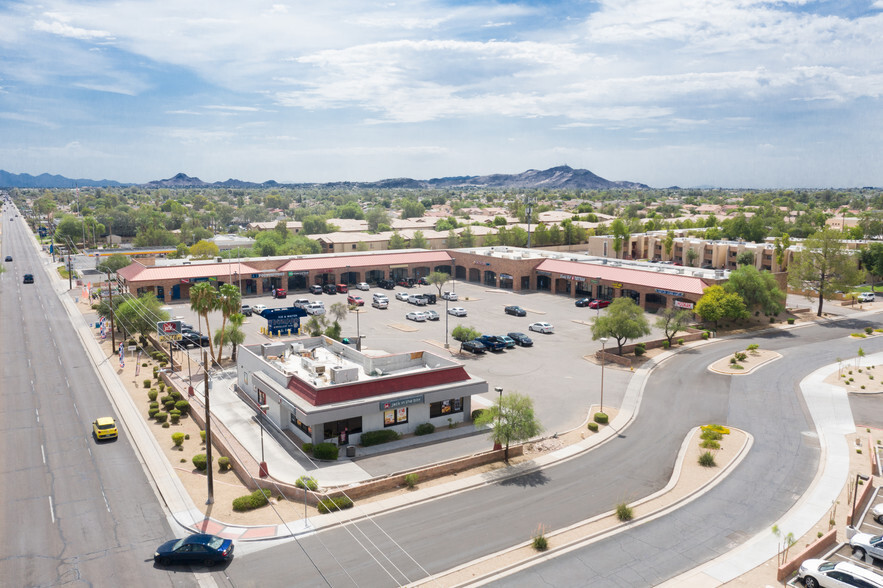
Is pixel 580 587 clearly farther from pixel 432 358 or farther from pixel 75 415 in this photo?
pixel 75 415

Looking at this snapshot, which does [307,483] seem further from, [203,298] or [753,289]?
[753,289]

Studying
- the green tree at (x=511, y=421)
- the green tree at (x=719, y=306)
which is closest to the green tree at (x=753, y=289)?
the green tree at (x=719, y=306)

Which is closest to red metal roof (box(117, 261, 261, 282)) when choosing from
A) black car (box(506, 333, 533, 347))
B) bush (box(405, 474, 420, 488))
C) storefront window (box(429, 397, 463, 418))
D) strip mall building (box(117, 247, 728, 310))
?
strip mall building (box(117, 247, 728, 310))

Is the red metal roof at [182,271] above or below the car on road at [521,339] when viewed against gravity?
above

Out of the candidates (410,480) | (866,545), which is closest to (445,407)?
(410,480)

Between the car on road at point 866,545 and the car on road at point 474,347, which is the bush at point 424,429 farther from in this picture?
the car on road at point 866,545

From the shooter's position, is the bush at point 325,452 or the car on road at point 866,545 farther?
the bush at point 325,452

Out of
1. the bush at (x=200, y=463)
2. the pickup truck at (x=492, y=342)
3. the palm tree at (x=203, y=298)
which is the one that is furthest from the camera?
the pickup truck at (x=492, y=342)
